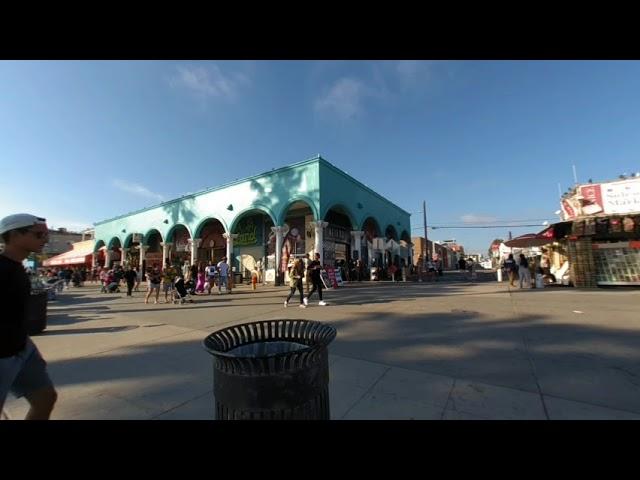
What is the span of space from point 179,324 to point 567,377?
23.8 ft

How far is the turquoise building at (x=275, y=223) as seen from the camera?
59.3ft

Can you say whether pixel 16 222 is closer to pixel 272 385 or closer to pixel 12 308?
pixel 12 308

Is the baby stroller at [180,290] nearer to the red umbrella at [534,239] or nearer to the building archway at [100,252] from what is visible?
the red umbrella at [534,239]

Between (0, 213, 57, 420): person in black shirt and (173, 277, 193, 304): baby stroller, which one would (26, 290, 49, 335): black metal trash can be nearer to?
(173, 277, 193, 304): baby stroller

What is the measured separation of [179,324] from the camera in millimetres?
7160

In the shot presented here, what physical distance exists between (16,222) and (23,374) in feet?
3.42

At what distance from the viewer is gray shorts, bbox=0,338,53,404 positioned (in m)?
1.86

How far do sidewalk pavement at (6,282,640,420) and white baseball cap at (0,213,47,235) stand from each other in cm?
199

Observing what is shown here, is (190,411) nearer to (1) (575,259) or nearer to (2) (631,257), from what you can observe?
(1) (575,259)

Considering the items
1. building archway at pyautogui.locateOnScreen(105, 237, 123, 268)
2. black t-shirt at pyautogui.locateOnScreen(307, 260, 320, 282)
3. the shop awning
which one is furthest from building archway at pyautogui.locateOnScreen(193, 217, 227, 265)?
the shop awning

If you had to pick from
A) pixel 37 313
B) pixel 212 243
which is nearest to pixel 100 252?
pixel 212 243

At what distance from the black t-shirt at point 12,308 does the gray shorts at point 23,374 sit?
56 mm
